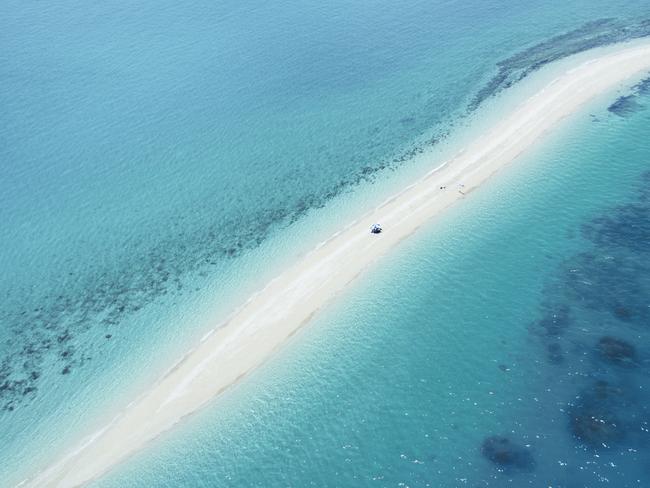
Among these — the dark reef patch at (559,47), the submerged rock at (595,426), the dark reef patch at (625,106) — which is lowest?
the submerged rock at (595,426)

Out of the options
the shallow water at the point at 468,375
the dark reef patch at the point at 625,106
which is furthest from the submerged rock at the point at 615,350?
the dark reef patch at the point at 625,106

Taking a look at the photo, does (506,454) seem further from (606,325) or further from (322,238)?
(322,238)

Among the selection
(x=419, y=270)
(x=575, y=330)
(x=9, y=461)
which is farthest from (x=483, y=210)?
(x=9, y=461)

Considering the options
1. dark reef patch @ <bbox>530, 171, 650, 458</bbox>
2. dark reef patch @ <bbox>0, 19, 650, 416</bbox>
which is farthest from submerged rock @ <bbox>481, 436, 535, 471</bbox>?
dark reef patch @ <bbox>0, 19, 650, 416</bbox>

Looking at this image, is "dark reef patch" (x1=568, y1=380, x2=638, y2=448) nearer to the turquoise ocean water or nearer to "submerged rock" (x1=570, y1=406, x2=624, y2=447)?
"submerged rock" (x1=570, y1=406, x2=624, y2=447)

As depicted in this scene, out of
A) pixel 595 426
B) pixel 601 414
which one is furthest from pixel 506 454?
pixel 601 414

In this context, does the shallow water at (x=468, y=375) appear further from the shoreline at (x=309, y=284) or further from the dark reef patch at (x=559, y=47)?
the dark reef patch at (x=559, y=47)
